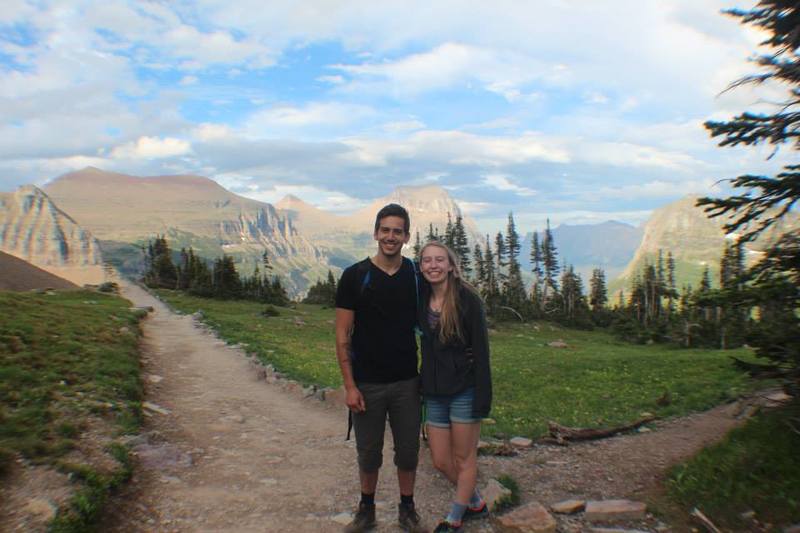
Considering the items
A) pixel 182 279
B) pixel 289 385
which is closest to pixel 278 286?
pixel 182 279

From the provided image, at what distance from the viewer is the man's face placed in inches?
227

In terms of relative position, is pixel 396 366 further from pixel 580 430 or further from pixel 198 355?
pixel 198 355

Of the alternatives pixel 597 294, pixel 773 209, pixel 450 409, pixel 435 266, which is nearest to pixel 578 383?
pixel 773 209

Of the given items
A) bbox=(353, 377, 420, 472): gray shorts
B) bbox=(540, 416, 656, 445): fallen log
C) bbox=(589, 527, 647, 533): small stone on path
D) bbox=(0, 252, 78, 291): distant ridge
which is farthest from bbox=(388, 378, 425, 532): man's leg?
bbox=(0, 252, 78, 291): distant ridge

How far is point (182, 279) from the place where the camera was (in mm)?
104875

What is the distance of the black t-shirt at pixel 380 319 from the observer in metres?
5.76

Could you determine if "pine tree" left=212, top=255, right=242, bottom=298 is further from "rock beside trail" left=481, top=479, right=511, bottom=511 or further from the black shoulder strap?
the black shoulder strap

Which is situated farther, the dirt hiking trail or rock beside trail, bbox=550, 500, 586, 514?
rock beside trail, bbox=550, 500, 586, 514

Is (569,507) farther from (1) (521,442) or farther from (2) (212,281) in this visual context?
(2) (212,281)

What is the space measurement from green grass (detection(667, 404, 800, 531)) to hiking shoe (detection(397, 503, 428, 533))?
12.0 ft

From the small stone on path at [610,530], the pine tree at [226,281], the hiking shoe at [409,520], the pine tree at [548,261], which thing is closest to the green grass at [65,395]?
the hiking shoe at [409,520]

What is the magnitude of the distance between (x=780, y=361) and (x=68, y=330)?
19.5 metres

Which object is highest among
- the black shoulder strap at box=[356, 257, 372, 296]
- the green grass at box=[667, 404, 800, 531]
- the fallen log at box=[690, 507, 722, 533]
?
the black shoulder strap at box=[356, 257, 372, 296]

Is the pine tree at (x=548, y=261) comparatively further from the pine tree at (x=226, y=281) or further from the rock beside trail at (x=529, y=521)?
the rock beside trail at (x=529, y=521)
